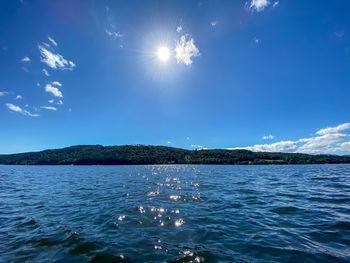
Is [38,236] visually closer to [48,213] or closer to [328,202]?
[48,213]

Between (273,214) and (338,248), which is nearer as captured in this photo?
(338,248)

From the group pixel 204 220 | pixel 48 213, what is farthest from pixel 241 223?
pixel 48 213

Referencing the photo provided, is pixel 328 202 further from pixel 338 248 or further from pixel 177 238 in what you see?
pixel 177 238

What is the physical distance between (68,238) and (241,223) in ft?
31.1

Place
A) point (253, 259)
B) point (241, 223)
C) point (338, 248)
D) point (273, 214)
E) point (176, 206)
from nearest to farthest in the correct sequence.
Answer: point (253, 259) → point (338, 248) → point (241, 223) → point (273, 214) → point (176, 206)

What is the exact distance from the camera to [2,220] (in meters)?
9.96

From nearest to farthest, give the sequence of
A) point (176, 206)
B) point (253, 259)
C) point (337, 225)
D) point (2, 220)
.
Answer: point (253, 259)
point (337, 225)
point (2, 220)
point (176, 206)

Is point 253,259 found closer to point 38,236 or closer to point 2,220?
point 38,236

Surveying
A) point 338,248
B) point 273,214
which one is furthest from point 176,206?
point 338,248

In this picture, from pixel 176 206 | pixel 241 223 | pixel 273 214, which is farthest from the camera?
pixel 176 206

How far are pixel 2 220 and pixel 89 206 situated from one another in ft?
16.6

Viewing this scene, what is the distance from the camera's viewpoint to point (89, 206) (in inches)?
515

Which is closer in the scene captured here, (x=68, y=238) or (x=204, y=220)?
(x=68, y=238)

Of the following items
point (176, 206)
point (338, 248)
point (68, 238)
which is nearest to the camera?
point (338, 248)
